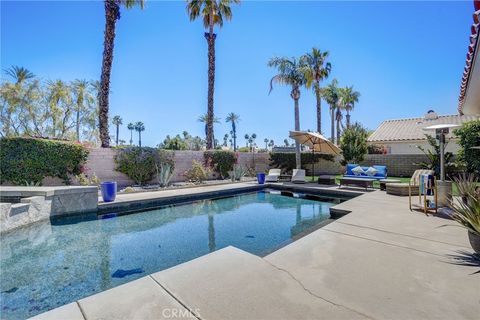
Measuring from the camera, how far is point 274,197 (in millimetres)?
10617

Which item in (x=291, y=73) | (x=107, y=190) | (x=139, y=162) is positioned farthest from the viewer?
(x=291, y=73)

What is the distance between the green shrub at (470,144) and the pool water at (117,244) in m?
7.81

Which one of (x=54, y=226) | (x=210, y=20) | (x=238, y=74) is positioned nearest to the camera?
(x=54, y=226)

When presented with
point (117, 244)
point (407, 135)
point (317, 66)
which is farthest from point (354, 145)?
point (117, 244)

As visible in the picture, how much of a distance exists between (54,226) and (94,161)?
6.95 meters

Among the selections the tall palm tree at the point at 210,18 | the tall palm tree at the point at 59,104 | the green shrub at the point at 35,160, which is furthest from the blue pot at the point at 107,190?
the tall palm tree at the point at 59,104

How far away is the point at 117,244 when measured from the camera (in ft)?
16.6

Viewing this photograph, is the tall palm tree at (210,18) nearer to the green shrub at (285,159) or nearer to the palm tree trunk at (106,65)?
the palm tree trunk at (106,65)

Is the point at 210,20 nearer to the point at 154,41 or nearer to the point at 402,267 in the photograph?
the point at 154,41

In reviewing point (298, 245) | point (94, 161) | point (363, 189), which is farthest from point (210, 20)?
point (298, 245)

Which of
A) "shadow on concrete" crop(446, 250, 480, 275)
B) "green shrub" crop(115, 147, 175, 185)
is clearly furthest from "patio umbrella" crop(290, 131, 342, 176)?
"shadow on concrete" crop(446, 250, 480, 275)

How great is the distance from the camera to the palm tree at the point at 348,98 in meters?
36.1

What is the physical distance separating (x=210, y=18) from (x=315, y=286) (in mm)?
18935

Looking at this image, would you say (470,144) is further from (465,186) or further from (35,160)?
(35,160)
